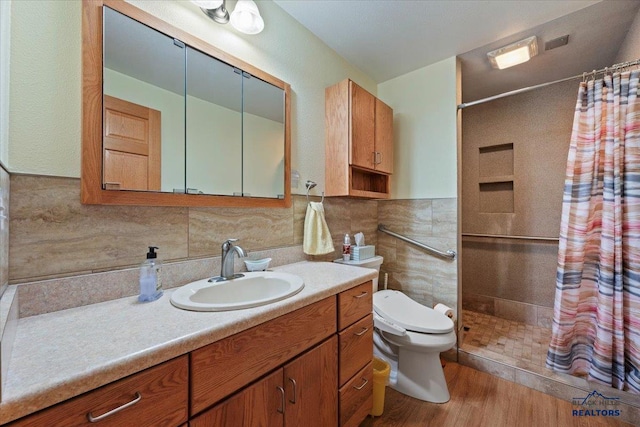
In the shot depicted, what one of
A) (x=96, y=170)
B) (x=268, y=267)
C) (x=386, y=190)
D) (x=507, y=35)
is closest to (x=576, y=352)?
(x=386, y=190)

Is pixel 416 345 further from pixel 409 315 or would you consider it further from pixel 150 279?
pixel 150 279

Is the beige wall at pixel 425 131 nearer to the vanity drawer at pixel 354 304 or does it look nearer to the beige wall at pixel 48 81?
the vanity drawer at pixel 354 304

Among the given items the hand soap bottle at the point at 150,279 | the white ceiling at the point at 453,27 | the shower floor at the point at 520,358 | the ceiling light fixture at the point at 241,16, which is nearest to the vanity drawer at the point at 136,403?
the hand soap bottle at the point at 150,279

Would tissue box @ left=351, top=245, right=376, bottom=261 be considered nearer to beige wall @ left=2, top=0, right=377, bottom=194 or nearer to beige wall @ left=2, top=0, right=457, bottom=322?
beige wall @ left=2, top=0, right=457, bottom=322

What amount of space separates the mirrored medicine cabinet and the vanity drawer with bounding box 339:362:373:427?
998 mm

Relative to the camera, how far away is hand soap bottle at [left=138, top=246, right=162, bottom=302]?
0.92 meters

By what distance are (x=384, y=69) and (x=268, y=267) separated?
1.93m

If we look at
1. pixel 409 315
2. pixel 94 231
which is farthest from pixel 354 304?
pixel 94 231

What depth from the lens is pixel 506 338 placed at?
7.06 ft

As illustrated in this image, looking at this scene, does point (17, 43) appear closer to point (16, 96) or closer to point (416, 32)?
point (16, 96)

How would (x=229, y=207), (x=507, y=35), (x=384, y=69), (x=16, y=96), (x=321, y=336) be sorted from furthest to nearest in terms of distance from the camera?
(x=384, y=69)
(x=507, y=35)
(x=229, y=207)
(x=321, y=336)
(x=16, y=96)

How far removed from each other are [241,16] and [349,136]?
0.89 meters

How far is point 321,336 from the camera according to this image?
1039mm

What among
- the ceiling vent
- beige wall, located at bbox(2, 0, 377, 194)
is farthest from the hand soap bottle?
the ceiling vent
